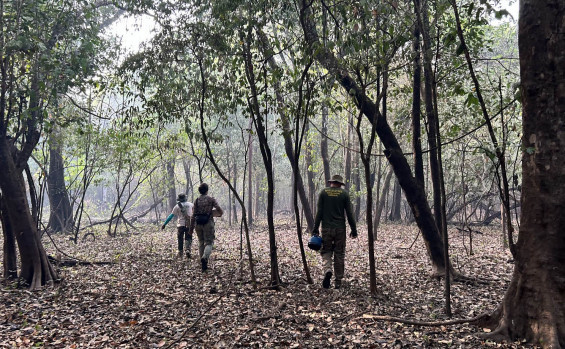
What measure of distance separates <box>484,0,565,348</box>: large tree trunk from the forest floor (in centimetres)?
46

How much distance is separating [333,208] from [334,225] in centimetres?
32

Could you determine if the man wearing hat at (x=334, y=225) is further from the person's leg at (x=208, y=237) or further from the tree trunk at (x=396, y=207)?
the tree trunk at (x=396, y=207)

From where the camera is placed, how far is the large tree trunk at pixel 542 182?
168 inches

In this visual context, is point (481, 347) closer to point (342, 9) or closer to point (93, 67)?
point (342, 9)

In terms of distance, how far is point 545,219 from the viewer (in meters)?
4.36

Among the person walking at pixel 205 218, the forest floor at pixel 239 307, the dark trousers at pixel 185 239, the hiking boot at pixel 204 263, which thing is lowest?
the forest floor at pixel 239 307

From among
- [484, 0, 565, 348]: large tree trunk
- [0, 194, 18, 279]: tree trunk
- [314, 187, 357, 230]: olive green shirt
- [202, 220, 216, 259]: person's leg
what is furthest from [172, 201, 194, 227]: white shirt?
[484, 0, 565, 348]: large tree trunk

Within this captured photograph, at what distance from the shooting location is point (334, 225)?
7883 millimetres

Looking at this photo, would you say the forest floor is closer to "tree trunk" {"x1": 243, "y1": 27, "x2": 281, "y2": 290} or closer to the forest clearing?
the forest clearing

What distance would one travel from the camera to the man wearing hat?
780cm

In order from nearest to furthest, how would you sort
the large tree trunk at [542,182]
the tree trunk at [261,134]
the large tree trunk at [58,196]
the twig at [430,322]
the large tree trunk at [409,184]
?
the large tree trunk at [542,182]
the twig at [430,322]
the tree trunk at [261,134]
the large tree trunk at [409,184]
the large tree trunk at [58,196]

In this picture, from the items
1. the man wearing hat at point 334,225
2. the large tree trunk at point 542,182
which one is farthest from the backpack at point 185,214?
the large tree trunk at point 542,182

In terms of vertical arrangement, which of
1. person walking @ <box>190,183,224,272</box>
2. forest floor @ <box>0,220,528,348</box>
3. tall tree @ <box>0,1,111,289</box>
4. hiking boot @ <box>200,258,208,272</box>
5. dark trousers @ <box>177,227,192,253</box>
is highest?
tall tree @ <box>0,1,111,289</box>

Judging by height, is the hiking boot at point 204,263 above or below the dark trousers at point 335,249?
below
